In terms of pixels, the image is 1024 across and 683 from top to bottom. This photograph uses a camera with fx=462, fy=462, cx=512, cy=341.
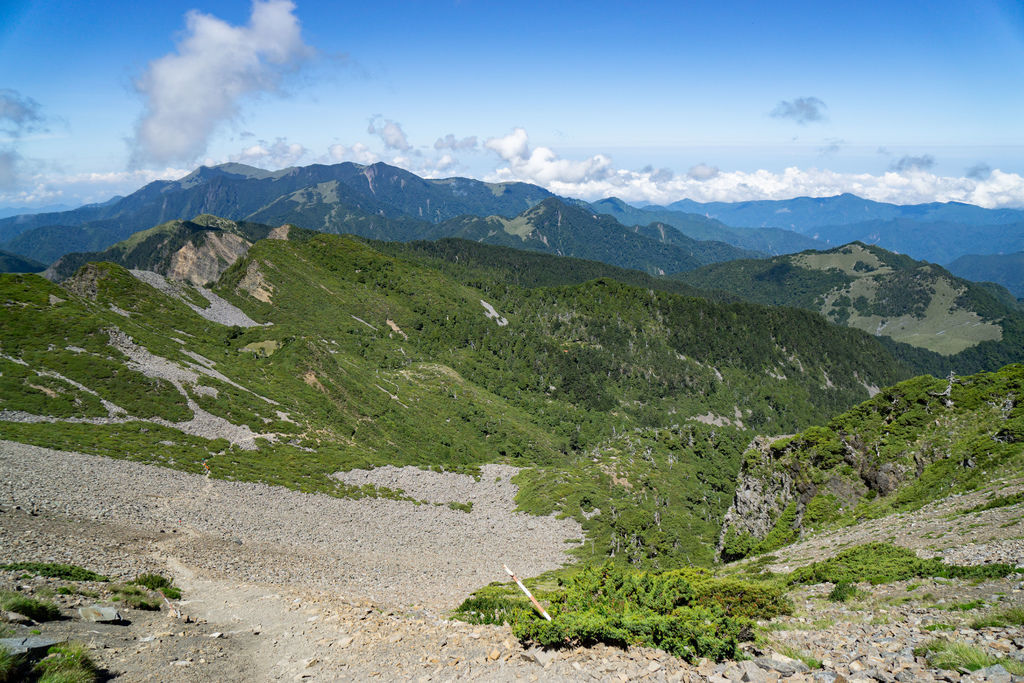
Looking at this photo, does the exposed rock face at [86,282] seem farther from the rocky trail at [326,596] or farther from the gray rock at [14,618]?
the gray rock at [14,618]

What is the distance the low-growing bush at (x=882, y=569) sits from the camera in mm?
18406

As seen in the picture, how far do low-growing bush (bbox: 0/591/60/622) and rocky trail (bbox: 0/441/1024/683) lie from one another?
0.61 meters

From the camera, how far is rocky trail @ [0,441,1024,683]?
13.9m

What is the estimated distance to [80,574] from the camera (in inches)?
822

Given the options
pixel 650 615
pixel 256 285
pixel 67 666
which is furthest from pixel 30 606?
pixel 256 285

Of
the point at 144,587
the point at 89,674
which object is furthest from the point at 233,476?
the point at 89,674

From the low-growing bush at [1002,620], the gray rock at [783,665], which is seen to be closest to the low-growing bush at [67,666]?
the gray rock at [783,665]

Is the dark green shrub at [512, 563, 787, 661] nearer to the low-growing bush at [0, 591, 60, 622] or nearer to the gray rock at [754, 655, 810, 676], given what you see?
the gray rock at [754, 655, 810, 676]

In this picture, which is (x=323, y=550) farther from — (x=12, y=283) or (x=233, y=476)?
(x=12, y=283)

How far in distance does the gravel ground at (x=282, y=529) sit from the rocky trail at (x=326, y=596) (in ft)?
0.69

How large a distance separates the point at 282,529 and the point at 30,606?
90.6 ft

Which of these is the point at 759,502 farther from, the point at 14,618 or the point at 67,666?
the point at 14,618

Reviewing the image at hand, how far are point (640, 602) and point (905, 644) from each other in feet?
27.1

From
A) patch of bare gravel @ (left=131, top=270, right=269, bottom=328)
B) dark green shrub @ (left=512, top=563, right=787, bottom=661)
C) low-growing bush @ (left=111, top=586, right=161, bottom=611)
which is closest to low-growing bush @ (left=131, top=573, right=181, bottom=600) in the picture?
low-growing bush @ (left=111, top=586, right=161, bottom=611)
